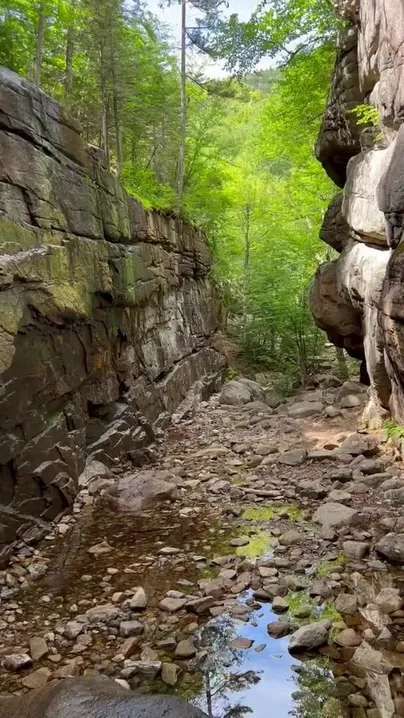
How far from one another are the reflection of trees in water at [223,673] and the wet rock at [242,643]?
3 centimetres

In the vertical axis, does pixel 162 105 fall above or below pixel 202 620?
above

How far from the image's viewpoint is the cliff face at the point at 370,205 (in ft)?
29.8

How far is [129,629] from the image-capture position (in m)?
4.83

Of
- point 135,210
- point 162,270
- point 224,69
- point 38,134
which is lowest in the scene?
point 162,270

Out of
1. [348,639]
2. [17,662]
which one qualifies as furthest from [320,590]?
[17,662]

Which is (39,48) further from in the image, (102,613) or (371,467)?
(102,613)

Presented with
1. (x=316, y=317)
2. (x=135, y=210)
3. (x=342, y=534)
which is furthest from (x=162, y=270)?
(x=342, y=534)

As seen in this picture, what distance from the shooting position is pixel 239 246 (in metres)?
22.7

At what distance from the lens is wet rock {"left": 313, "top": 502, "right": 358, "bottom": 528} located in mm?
6879

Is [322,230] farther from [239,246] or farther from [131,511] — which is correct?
[131,511]

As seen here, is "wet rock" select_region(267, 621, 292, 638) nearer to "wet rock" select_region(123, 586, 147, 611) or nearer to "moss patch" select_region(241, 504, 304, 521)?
"wet rock" select_region(123, 586, 147, 611)

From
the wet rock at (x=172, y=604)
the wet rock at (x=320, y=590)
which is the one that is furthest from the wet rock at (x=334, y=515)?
the wet rock at (x=172, y=604)

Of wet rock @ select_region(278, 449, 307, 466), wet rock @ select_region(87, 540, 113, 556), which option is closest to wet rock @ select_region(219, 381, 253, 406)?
wet rock @ select_region(278, 449, 307, 466)

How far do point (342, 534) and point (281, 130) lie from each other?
15988 millimetres
